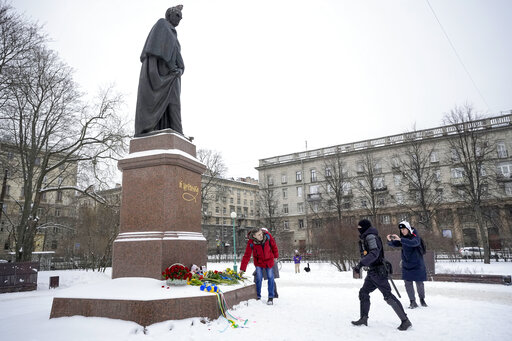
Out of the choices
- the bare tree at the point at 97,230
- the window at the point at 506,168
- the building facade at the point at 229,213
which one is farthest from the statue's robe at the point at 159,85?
the building facade at the point at 229,213

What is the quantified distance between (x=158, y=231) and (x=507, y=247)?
28.6 m

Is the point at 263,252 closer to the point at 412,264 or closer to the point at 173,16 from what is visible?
the point at 412,264

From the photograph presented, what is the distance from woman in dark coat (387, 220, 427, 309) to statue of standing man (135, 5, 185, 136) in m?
6.02

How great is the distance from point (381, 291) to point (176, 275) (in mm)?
3471

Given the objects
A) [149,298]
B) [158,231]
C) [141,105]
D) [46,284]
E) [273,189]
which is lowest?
[46,284]

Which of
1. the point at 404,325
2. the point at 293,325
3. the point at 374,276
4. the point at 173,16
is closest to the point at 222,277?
the point at 293,325

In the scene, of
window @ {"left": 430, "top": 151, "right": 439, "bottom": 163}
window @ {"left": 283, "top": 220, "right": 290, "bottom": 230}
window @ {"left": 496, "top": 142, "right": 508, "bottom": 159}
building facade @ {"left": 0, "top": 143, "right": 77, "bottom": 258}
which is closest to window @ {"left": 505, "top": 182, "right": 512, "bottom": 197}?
window @ {"left": 496, "top": 142, "right": 508, "bottom": 159}

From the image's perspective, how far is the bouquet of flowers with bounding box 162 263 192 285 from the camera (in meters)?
5.50

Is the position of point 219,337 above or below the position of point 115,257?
below

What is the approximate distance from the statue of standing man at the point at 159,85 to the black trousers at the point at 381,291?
550cm

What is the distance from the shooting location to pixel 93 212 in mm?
24562

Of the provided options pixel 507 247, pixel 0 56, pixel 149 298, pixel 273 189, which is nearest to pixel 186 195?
pixel 149 298

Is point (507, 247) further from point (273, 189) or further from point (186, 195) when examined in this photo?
point (273, 189)

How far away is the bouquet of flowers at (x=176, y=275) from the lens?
550 centimetres
